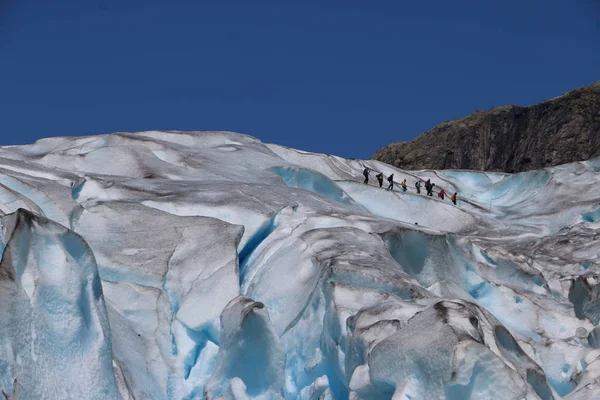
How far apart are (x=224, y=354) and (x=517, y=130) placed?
54691 millimetres

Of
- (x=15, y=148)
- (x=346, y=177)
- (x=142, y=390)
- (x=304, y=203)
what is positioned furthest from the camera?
(x=346, y=177)

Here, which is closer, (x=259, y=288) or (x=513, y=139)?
(x=259, y=288)

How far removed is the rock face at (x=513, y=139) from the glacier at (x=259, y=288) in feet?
114

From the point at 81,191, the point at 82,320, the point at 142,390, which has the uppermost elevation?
the point at 81,191

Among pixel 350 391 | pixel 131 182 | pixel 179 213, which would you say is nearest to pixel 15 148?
pixel 131 182

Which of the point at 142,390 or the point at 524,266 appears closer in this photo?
the point at 142,390

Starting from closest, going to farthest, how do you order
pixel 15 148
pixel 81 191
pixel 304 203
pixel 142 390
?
pixel 142 390
pixel 81 191
pixel 304 203
pixel 15 148

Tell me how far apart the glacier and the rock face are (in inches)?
1366

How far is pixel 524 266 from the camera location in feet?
72.3

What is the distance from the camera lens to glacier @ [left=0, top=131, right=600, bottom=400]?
12.3 m

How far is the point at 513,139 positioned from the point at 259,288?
171 feet

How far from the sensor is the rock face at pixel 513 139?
201 ft

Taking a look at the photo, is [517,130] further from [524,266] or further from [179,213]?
[179,213]

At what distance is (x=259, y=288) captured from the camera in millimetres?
17094
